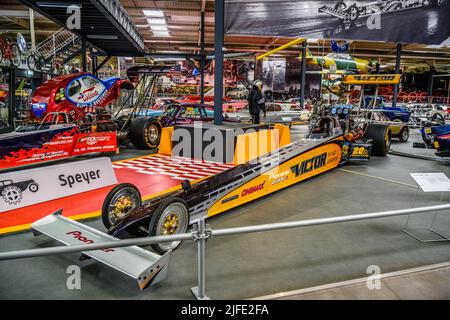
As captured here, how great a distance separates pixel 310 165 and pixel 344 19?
3682 mm

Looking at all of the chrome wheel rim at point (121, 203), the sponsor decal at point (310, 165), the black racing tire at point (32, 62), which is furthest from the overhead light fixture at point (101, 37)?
the chrome wheel rim at point (121, 203)

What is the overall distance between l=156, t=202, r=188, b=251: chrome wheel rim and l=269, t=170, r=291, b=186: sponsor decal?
6.48ft

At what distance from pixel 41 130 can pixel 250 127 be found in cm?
439

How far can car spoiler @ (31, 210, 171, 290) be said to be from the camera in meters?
2.49

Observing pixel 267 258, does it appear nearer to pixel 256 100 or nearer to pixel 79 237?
pixel 79 237

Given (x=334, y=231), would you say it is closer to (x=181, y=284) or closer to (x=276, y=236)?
(x=276, y=236)

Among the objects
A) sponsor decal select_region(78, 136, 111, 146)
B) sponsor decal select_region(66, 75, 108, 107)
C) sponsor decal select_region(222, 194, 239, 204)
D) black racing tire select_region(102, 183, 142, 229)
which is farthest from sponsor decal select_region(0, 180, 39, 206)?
sponsor decal select_region(66, 75, 108, 107)

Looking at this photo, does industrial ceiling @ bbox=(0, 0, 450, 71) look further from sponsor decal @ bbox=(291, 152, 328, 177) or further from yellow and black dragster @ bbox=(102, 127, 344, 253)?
yellow and black dragster @ bbox=(102, 127, 344, 253)

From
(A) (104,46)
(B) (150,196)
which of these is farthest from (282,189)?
(A) (104,46)

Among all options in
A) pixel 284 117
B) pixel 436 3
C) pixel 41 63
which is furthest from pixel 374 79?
pixel 41 63

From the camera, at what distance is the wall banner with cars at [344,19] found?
7008mm

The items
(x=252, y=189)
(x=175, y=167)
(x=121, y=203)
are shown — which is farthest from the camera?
(x=175, y=167)

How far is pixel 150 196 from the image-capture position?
5.05 metres

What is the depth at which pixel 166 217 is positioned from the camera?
125 inches
